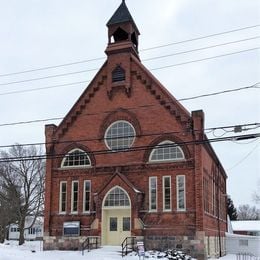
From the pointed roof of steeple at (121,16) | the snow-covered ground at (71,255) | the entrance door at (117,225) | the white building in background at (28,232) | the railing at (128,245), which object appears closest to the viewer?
the snow-covered ground at (71,255)

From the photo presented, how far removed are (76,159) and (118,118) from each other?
15.3 ft

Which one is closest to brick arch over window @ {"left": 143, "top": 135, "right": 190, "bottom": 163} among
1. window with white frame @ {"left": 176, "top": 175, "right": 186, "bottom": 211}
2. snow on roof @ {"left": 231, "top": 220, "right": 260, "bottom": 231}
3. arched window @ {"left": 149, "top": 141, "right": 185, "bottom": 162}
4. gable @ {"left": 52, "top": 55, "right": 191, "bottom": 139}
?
arched window @ {"left": 149, "top": 141, "right": 185, "bottom": 162}

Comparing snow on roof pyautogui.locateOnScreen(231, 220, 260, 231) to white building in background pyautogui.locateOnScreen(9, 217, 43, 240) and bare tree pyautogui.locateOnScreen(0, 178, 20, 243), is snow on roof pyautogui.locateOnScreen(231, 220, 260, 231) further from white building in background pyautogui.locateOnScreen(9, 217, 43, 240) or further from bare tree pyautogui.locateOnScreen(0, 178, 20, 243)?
white building in background pyautogui.locateOnScreen(9, 217, 43, 240)

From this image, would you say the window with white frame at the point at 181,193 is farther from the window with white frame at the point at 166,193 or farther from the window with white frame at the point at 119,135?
the window with white frame at the point at 119,135

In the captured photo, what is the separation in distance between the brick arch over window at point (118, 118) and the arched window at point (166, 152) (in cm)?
253

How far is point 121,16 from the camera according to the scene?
37.4m

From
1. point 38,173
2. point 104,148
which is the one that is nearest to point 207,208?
point 104,148

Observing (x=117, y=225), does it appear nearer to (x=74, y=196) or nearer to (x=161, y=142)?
(x=74, y=196)

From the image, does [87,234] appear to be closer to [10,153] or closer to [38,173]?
[38,173]

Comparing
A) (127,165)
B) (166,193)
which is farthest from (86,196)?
(166,193)

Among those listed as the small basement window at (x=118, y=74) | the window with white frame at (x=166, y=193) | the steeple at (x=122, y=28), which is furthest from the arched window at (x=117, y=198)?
the steeple at (x=122, y=28)

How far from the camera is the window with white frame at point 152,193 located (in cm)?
3184

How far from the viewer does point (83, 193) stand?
112 feet

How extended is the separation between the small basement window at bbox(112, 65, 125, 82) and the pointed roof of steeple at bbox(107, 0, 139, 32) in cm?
417
